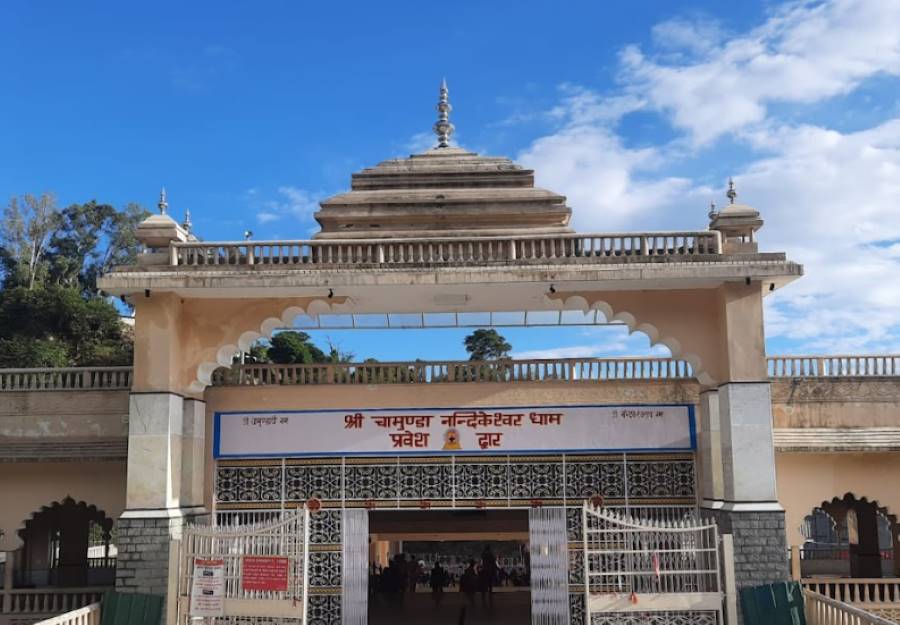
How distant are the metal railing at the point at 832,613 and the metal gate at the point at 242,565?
5.11 m

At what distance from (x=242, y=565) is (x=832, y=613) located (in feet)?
19.2

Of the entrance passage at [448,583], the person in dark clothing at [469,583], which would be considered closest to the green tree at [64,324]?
the entrance passage at [448,583]

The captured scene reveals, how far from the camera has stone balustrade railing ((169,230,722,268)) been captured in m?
10.5

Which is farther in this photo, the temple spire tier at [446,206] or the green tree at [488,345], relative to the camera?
the green tree at [488,345]

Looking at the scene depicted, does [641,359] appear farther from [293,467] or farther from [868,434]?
[293,467]

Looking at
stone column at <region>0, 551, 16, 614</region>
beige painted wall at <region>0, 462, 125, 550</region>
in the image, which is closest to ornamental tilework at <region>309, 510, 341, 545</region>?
beige painted wall at <region>0, 462, 125, 550</region>

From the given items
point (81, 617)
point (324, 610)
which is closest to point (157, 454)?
point (81, 617)

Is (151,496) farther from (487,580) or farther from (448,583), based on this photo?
(448,583)

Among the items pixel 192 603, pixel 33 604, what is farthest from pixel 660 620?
pixel 33 604

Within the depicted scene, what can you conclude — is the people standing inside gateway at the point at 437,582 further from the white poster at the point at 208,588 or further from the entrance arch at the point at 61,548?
the white poster at the point at 208,588

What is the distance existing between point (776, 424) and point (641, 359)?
1.89 meters

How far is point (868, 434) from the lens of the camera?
1135cm

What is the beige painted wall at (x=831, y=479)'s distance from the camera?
37.4 ft

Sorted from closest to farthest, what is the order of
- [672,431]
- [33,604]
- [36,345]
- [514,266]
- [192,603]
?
[192,603]
[514,266]
[672,431]
[33,604]
[36,345]
